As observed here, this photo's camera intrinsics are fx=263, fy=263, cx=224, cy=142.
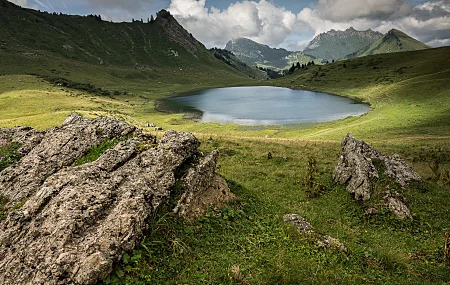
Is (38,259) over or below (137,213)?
below

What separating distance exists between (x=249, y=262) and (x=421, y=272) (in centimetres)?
740

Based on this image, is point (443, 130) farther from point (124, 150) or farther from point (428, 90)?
point (124, 150)

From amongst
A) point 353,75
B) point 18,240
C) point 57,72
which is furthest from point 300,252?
point 57,72

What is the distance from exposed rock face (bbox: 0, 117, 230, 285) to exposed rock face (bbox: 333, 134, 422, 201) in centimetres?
1086

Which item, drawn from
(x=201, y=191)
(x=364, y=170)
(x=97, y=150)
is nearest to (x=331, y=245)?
(x=201, y=191)

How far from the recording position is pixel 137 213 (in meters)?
10.5

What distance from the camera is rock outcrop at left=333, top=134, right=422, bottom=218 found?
1734 cm

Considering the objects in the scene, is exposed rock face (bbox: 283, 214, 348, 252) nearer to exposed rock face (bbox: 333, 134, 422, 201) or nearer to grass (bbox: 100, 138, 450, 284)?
grass (bbox: 100, 138, 450, 284)

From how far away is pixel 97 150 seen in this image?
53.6 feet

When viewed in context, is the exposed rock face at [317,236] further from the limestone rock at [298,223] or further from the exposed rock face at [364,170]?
the exposed rock face at [364,170]

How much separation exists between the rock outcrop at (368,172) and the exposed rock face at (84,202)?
1093cm

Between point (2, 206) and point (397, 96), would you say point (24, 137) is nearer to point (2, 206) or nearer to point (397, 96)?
point (2, 206)

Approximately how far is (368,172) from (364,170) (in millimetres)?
340

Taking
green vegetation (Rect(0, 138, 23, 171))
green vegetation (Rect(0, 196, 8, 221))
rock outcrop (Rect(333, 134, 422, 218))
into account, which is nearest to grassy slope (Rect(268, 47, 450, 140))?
rock outcrop (Rect(333, 134, 422, 218))
